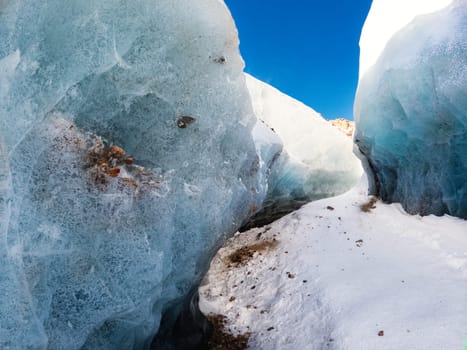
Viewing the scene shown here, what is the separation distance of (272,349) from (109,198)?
7.89 ft

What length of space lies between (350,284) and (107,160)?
10.5 feet

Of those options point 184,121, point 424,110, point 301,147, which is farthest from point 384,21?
point 184,121

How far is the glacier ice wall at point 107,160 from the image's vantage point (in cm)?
225

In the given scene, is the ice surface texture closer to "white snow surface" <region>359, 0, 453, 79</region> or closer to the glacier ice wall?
"white snow surface" <region>359, 0, 453, 79</region>

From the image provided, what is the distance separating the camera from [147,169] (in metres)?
2.94

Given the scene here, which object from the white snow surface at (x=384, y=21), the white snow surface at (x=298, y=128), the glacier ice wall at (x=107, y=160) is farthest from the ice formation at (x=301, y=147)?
the glacier ice wall at (x=107, y=160)

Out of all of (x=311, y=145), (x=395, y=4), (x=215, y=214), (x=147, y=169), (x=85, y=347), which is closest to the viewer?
(x=85, y=347)

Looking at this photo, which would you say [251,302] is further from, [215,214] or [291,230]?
[291,230]

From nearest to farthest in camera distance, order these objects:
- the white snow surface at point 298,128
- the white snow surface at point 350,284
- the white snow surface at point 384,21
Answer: the white snow surface at point 350,284, the white snow surface at point 384,21, the white snow surface at point 298,128

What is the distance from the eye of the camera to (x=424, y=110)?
557 centimetres

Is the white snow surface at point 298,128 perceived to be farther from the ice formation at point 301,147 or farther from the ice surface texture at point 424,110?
the ice surface texture at point 424,110

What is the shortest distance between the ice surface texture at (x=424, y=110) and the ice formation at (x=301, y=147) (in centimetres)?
98

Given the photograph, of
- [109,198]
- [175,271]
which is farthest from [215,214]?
[109,198]

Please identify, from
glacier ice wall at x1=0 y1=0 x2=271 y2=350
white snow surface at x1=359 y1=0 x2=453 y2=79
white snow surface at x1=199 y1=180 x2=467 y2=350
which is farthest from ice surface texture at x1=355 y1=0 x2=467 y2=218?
glacier ice wall at x1=0 y1=0 x2=271 y2=350
